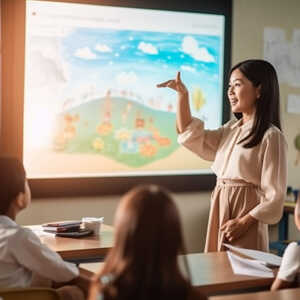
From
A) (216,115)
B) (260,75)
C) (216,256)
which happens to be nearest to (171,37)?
(216,115)

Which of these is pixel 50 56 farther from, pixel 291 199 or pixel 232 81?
pixel 291 199

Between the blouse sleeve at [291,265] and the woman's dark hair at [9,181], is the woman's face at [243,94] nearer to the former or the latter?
the blouse sleeve at [291,265]

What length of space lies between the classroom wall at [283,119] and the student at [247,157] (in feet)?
4.96

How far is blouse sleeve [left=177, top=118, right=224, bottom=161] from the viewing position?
3.25 metres

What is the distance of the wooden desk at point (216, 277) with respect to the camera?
2418mm

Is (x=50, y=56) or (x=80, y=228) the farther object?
(x=50, y=56)

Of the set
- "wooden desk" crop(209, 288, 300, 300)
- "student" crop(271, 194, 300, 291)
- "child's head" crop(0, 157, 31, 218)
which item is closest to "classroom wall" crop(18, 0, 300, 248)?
"child's head" crop(0, 157, 31, 218)

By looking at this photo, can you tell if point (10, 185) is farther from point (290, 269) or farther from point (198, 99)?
point (198, 99)

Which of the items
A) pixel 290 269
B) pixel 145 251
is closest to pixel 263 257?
pixel 290 269

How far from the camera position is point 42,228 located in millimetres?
3375

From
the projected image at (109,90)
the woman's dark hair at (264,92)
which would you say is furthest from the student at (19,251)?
the projected image at (109,90)

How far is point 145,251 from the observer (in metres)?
1.51

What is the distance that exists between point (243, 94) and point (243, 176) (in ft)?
1.22

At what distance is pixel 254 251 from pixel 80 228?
3.03ft
